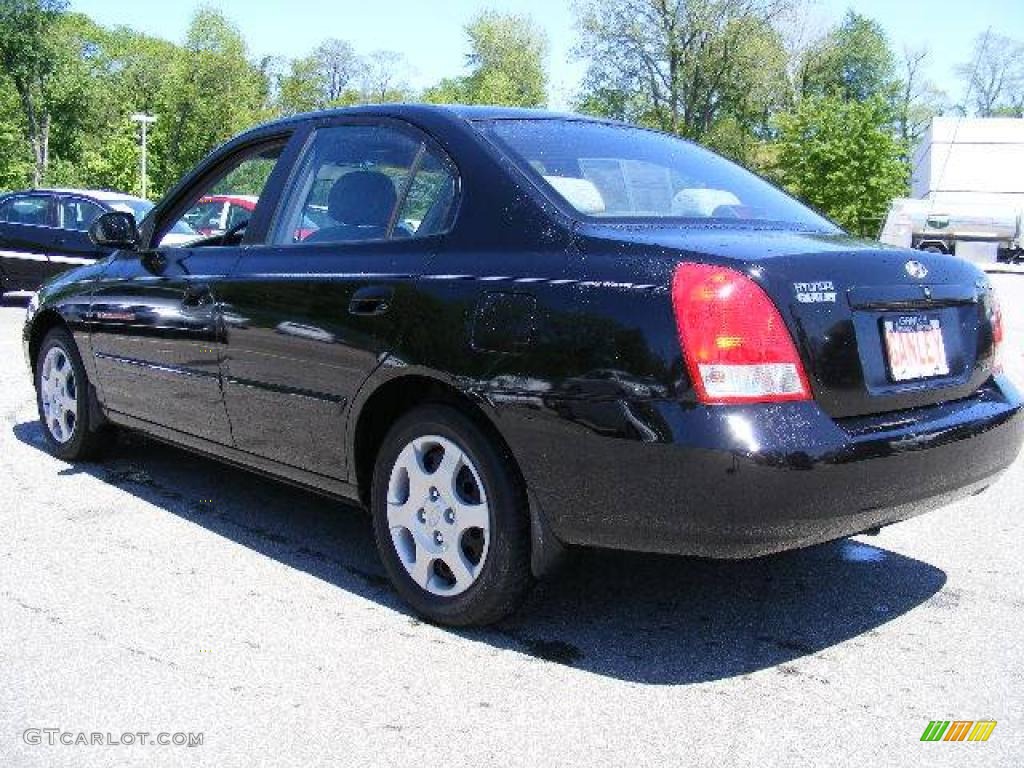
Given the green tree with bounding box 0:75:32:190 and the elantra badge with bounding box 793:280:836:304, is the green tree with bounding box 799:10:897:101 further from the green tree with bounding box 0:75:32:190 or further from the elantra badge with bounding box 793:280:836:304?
the elantra badge with bounding box 793:280:836:304

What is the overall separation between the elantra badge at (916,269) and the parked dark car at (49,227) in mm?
12130

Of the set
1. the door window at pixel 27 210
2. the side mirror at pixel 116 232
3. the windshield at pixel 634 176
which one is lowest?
the door window at pixel 27 210

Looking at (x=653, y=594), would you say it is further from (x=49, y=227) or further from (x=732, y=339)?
(x=49, y=227)

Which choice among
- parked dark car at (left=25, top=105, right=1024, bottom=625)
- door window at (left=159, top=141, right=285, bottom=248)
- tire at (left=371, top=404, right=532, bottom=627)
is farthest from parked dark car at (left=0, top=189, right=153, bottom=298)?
tire at (left=371, top=404, right=532, bottom=627)

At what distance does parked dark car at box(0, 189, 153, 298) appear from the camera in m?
14.0

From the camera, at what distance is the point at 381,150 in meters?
3.89

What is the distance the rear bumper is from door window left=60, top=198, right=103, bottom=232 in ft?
40.7

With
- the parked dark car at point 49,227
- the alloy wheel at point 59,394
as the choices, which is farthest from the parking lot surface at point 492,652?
the parked dark car at point 49,227

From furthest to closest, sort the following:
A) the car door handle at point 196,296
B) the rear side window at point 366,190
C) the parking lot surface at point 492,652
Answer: the car door handle at point 196,296, the rear side window at point 366,190, the parking lot surface at point 492,652

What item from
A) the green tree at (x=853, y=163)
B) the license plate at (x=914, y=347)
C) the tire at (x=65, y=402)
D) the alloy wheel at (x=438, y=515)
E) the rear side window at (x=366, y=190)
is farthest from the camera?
the green tree at (x=853, y=163)

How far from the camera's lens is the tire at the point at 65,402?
5.34 meters

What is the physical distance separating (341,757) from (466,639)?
2.66 feet

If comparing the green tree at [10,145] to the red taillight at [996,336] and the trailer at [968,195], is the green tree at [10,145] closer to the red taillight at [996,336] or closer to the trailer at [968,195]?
the trailer at [968,195]

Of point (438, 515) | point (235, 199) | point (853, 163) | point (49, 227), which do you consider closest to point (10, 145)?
point (853, 163)
